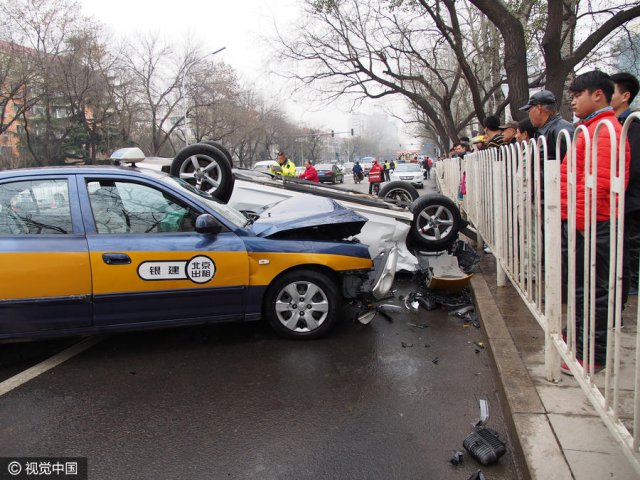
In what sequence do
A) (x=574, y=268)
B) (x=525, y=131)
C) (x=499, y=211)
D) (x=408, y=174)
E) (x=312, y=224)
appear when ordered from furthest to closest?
(x=408, y=174), (x=525, y=131), (x=499, y=211), (x=312, y=224), (x=574, y=268)

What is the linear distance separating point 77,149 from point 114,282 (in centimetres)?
4201

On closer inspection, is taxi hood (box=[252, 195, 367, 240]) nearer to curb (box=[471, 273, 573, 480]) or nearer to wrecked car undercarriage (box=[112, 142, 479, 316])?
wrecked car undercarriage (box=[112, 142, 479, 316])

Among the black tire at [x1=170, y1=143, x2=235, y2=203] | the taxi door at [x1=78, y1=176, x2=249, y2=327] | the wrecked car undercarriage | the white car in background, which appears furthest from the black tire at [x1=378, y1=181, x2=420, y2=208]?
the white car in background

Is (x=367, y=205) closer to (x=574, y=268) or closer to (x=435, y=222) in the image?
(x=435, y=222)

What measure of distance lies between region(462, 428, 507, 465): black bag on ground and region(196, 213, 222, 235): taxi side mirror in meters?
2.45

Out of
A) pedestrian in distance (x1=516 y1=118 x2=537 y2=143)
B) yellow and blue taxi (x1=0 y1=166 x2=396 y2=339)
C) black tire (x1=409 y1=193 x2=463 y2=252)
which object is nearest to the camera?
yellow and blue taxi (x1=0 y1=166 x2=396 y2=339)

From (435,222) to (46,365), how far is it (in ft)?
15.5

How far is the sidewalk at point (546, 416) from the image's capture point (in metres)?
2.31

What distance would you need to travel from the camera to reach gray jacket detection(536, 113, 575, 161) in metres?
4.14

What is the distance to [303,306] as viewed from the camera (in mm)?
4336

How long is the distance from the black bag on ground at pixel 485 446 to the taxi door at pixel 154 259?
85.6 inches

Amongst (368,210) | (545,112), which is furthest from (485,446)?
(368,210)

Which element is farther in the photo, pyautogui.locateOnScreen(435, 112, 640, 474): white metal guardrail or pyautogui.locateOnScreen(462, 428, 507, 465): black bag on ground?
pyautogui.locateOnScreen(462, 428, 507, 465): black bag on ground

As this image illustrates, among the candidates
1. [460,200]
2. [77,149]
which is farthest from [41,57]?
[460,200]
